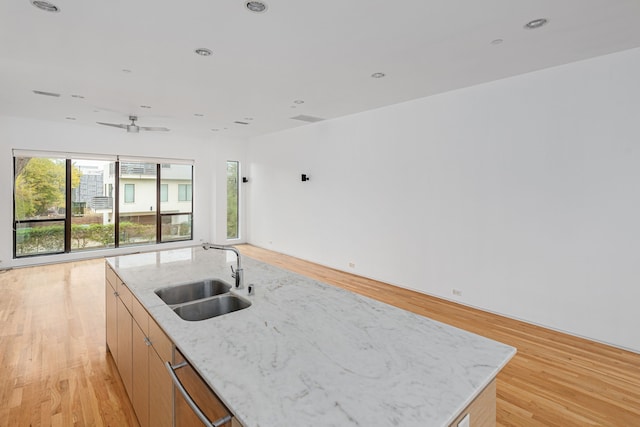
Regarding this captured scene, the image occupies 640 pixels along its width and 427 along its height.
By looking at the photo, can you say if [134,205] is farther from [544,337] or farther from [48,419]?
[544,337]

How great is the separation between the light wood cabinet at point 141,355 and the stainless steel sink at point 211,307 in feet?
0.70

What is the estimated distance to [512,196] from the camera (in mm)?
3848

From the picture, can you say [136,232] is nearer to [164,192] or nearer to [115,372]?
[164,192]

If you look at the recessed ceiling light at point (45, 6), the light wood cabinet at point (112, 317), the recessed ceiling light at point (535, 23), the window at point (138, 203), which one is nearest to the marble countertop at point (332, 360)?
the light wood cabinet at point (112, 317)

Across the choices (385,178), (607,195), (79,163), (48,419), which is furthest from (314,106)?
(79,163)

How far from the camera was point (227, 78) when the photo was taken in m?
3.91

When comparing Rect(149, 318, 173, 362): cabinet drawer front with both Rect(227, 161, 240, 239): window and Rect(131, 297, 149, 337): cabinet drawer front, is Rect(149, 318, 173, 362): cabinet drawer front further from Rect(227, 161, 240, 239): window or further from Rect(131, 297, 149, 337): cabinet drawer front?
Rect(227, 161, 240, 239): window

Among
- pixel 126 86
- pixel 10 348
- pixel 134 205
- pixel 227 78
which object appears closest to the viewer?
pixel 10 348

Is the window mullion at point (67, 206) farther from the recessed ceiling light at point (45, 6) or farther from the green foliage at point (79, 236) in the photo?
the recessed ceiling light at point (45, 6)

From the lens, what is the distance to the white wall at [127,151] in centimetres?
596

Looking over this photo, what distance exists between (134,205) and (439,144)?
6.73 metres

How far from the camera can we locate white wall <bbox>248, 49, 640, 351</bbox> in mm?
3184

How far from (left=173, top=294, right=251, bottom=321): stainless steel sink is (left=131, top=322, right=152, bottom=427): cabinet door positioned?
247 millimetres

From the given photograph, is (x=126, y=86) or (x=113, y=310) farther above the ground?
(x=126, y=86)
